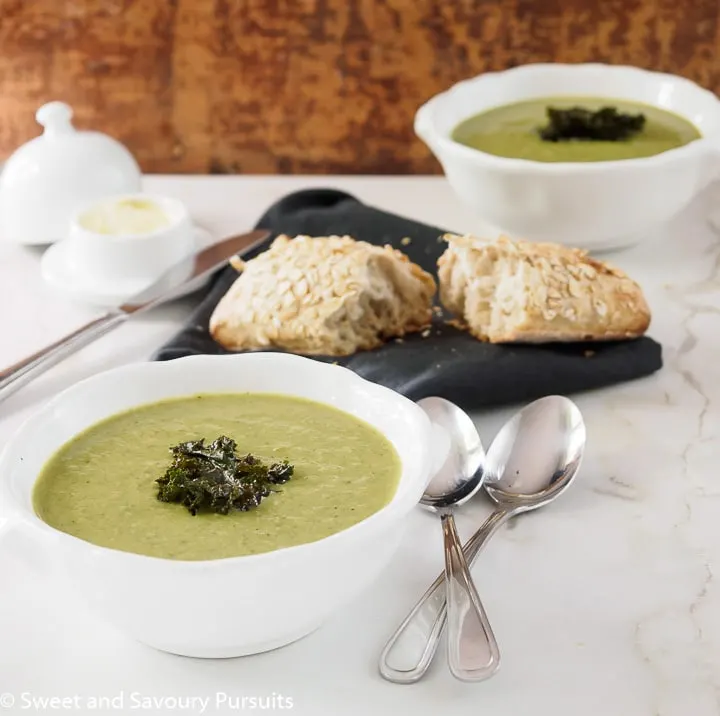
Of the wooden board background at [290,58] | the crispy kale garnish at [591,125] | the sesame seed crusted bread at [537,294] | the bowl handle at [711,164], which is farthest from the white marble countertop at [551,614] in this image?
the wooden board background at [290,58]

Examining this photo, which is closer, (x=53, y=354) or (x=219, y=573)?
(x=219, y=573)

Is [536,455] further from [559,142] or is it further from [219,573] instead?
[559,142]

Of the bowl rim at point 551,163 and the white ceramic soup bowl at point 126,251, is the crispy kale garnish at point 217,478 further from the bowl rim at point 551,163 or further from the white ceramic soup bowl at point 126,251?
the bowl rim at point 551,163

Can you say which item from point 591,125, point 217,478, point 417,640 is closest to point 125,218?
point 591,125

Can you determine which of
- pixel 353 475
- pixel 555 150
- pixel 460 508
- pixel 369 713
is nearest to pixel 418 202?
pixel 555 150

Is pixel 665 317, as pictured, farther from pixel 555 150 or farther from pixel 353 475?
pixel 353 475

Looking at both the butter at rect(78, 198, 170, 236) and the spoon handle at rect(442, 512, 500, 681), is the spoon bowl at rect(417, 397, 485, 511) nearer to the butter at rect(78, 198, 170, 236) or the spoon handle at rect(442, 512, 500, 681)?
the spoon handle at rect(442, 512, 500, 681)

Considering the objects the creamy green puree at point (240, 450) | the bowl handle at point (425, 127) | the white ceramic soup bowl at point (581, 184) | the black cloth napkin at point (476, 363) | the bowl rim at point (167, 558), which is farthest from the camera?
the bowl handle at point (425, 127)
